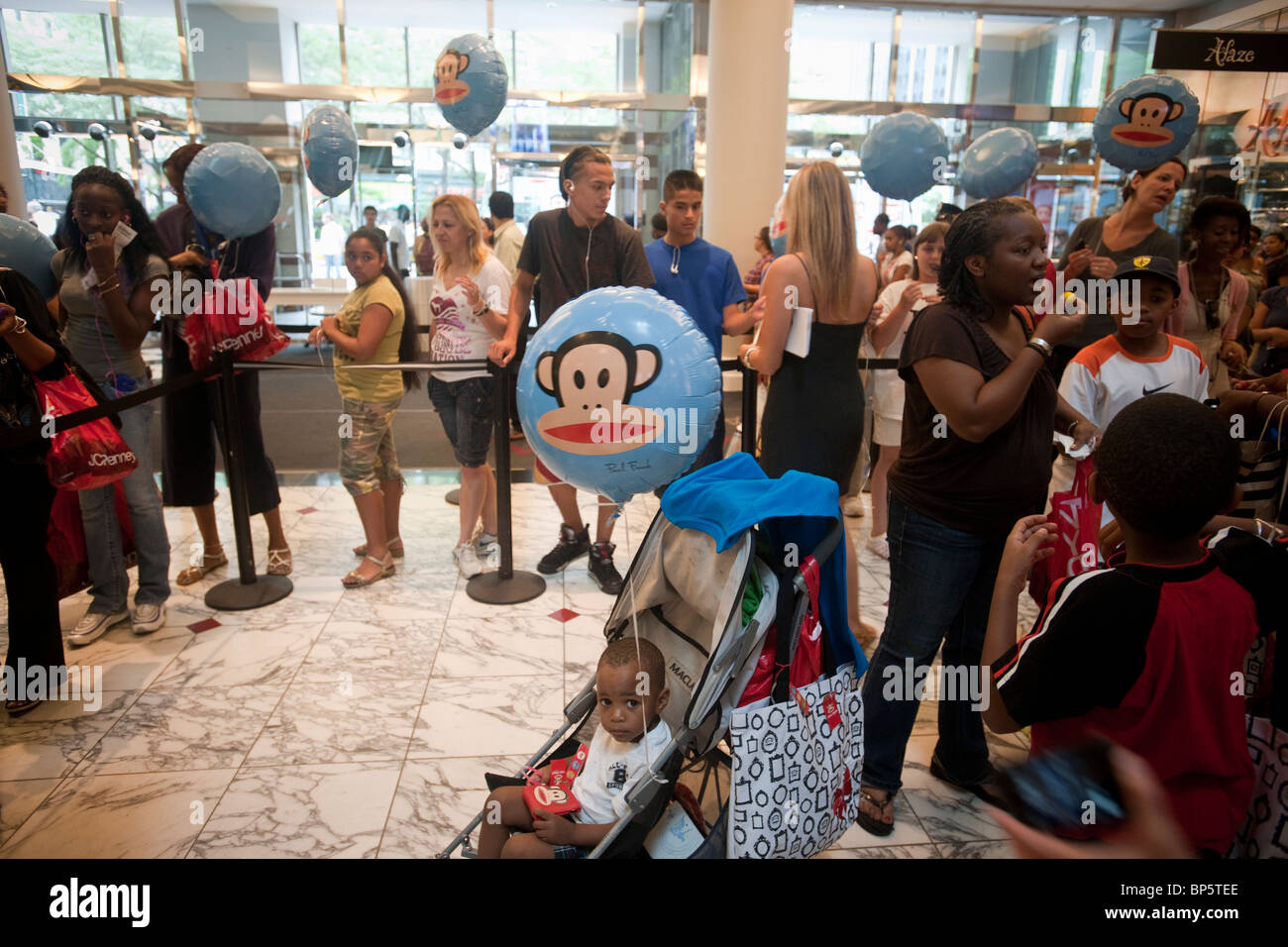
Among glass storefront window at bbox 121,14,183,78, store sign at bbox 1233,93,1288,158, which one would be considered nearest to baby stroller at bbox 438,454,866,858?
store sign at bbox 1233,93,1288,158

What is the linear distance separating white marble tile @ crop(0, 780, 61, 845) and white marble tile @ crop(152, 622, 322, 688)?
1.84 feet

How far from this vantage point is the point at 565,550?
13.4 feet

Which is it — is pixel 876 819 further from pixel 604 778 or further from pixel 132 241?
pixel 132 241

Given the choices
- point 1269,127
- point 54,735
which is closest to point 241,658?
point 54,735

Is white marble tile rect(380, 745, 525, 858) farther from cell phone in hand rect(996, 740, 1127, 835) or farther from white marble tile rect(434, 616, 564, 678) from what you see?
cell phone in hand rect(996, 740, 1127, 835)

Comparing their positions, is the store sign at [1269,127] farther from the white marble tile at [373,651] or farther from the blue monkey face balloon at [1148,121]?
the white marble tile at [373,651]

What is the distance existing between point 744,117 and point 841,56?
4941mm

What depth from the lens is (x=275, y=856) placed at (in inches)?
82.4

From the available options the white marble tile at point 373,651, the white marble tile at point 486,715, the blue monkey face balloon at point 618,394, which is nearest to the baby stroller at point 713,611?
the blue monkey face balloon at point 618,394

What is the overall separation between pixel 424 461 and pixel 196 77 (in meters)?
7.78

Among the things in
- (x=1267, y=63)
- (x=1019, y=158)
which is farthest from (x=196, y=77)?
(x=1267, y=63)

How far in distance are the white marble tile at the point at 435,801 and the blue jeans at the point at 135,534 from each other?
5.48ft

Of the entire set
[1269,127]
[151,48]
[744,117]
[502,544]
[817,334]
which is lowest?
[502,544]
